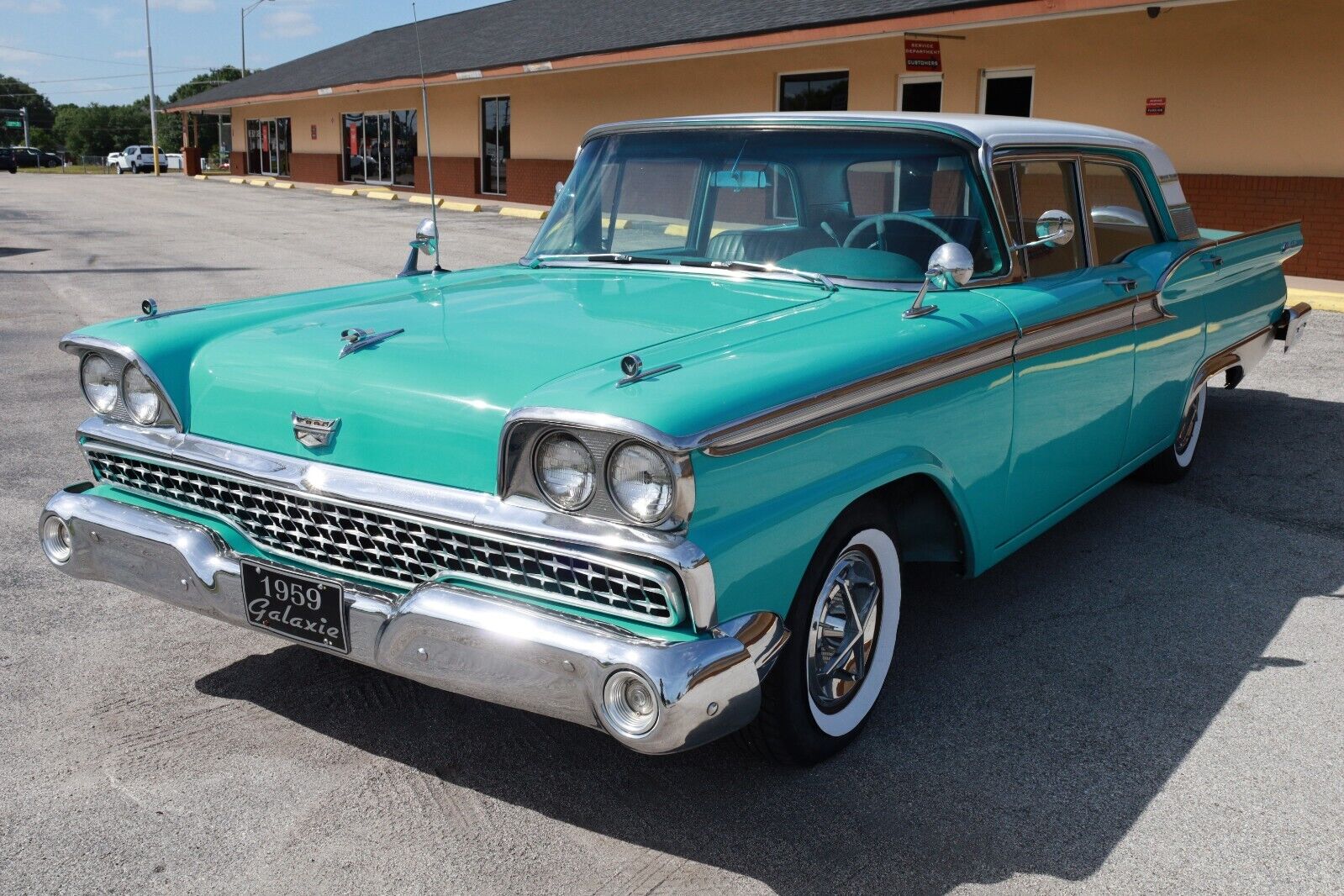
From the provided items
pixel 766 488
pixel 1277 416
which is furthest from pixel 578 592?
pixel 1277 416

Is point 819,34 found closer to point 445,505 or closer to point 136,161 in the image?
point 445,505

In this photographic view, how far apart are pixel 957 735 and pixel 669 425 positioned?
1392 millimetres

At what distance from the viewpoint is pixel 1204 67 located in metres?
12.4

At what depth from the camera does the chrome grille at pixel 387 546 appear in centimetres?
243

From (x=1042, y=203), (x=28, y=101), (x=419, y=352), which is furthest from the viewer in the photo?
(x=28, y=101)

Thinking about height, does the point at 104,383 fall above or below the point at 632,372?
below

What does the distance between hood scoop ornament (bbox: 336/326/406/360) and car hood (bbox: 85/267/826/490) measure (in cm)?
2

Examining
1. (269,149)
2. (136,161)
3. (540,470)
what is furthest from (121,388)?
(136,161)

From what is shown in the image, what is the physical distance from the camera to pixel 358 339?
292 centimetres

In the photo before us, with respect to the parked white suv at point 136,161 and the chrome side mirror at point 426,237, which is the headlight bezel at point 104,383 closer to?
the chrome side mirror at point 426,237

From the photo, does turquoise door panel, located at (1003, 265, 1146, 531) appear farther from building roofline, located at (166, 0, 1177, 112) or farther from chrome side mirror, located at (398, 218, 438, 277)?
building roofline, located at (166, 0, 1177, 112)

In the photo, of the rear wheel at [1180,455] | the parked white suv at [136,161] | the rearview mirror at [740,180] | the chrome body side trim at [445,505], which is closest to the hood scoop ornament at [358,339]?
the chrome body side trim at [445,505]

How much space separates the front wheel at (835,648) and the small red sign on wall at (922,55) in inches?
475

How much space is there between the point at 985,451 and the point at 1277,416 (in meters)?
4.23
